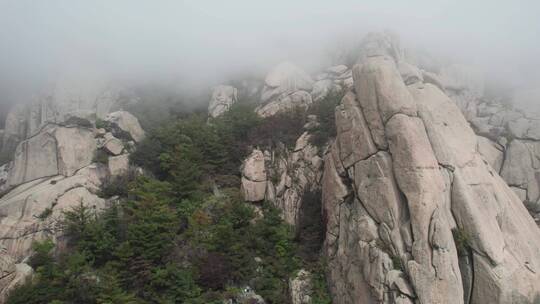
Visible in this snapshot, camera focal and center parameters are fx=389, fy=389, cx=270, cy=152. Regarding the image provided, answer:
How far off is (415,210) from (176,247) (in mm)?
12666

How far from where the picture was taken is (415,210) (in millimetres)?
16469

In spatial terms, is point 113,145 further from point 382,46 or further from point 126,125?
point 382,46

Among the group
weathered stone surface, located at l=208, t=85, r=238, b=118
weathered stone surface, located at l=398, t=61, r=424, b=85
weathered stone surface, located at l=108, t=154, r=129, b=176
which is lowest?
weathered stone surface, located at l=108, t=154, r=129, b=176

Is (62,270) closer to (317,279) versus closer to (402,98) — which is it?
Result: (317,279)

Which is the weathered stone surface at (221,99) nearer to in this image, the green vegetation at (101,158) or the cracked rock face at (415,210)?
the green vegetation at (101,158)

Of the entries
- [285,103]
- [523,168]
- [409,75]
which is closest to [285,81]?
[285,103]

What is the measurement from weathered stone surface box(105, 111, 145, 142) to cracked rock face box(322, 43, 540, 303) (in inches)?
761

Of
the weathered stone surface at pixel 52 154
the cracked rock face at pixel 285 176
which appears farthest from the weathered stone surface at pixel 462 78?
the weathered stone surface at pixel 52 154

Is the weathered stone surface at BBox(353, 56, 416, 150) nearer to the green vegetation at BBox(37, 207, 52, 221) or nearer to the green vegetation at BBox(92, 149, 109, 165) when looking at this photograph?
the green vegetation at BBox(92, 149, 109, 165)

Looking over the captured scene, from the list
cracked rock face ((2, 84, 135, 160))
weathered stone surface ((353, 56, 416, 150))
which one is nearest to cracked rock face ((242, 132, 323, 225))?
weathered stone surface ((353, 56, 416, 150))

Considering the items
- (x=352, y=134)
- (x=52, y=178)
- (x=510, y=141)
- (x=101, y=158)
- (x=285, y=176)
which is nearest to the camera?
(x=352, y=134)

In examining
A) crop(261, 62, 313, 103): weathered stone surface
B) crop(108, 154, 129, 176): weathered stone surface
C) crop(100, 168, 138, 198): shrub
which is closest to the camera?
crop(100, 168, 138, 198): shrub

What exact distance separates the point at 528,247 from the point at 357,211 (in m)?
7.65

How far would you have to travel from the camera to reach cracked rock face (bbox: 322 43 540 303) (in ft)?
51.3
